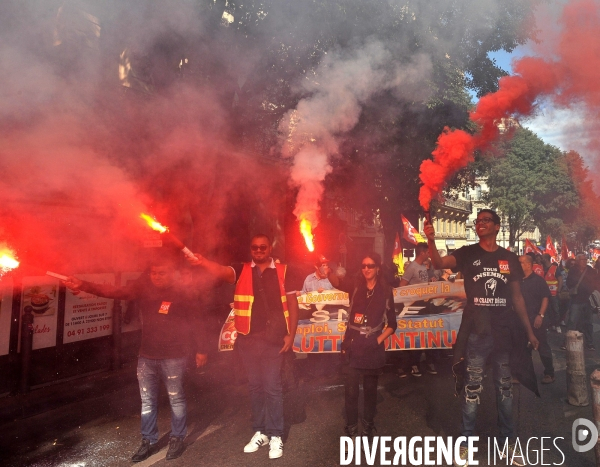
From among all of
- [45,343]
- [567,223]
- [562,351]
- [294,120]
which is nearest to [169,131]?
[294,120]

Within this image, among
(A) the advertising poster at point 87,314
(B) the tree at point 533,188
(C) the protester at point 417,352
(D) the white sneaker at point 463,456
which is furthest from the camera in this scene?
(B) the tree at point 533,188

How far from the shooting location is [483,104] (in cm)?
485

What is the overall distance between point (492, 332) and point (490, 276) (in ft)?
1.36

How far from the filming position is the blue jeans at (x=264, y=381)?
11.8 feet

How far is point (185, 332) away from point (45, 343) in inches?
119

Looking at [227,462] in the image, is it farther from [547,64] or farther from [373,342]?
[547,64]

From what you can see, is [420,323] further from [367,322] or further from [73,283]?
[73,283]

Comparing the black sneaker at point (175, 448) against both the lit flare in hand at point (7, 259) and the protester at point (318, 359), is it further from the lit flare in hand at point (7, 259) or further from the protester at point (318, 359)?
the protester at point (318, 359)

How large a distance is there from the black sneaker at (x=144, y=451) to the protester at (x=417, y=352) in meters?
3.08

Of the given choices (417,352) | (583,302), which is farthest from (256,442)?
(583,302)

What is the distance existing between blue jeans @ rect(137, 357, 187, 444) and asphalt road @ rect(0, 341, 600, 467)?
0.19m

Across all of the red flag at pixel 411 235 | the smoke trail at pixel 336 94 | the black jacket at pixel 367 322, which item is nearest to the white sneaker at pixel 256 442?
the black jacket at pixel 367 322

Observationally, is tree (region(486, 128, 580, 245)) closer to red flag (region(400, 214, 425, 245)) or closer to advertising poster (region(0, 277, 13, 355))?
red flag (region(400, 214, 425, 245))

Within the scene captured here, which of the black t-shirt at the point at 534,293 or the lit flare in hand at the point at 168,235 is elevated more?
the lit flare in hand at the point at 168,235
